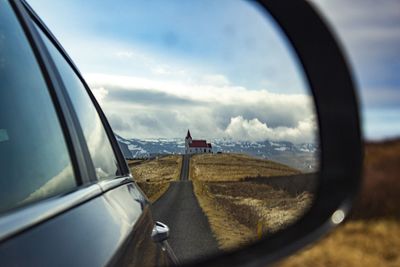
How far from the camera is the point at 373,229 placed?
19797 mm

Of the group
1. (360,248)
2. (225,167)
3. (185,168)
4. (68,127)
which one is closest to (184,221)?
(360,248)

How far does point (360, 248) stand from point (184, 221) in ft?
20.2

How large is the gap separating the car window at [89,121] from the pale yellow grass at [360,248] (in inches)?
406

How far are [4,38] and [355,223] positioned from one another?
65.0ft

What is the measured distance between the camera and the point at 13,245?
1153 mm

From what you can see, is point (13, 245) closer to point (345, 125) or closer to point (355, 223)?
point (345, 125)

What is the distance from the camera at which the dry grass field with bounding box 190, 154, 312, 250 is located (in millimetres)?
21955

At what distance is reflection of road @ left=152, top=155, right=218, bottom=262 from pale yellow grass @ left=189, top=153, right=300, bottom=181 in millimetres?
819

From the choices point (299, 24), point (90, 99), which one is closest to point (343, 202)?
point (299, 24)

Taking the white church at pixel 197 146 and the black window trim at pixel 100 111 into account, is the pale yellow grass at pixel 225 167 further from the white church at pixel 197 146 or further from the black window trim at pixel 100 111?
the black window trim at pixel 100 111

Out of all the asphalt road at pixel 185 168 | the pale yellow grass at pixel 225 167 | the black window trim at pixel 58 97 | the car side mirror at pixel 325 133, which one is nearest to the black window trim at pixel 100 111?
the black window trim at pixel 58 97

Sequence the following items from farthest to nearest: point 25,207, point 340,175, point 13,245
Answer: point 340,175 → point 25,207 → point 13,245

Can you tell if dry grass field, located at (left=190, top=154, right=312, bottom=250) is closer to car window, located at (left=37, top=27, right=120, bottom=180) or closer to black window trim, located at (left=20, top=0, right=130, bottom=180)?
black window trim, located at (left=20, top=0, right=130, bottom=180)

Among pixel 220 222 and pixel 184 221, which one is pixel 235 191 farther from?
pixel 184 221
